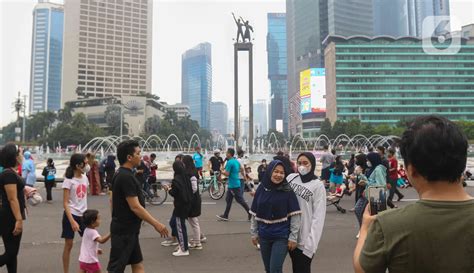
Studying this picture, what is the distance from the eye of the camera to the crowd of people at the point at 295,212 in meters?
1.35

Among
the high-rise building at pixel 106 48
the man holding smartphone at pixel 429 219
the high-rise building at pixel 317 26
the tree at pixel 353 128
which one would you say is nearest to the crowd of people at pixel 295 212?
the man holding smartphone at pixel 429 219

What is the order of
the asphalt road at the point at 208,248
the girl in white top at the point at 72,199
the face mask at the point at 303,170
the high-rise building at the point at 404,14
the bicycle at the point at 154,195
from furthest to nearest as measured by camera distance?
the high-rise building at the point at 404,14 → the bicycle at the point at 154,195 → the asphalt road at the point at 208,248 → the girl in white top at the point at 72,199 → the face mask at the point at 303,170

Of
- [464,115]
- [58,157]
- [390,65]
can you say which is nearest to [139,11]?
[390,65]

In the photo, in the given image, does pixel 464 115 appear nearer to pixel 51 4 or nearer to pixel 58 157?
pixel 58 157

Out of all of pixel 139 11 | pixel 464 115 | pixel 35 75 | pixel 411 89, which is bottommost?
pixel 464 115

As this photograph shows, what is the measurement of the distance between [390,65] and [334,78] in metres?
16.9

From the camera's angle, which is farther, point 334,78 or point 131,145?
point 334,78

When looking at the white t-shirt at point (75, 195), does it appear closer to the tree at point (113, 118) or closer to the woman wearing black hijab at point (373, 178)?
the woman wearing black hijab at point (373, 178)

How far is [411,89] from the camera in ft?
336

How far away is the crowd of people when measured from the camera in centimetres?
135

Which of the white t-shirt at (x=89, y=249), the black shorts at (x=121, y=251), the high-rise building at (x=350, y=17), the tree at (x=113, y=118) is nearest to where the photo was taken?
the black shorts at (x=121, y=251)

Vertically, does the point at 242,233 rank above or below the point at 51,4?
below

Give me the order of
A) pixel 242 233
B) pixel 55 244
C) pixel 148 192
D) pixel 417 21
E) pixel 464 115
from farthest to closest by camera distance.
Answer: pixel 417 21, pixel 464 115, pixel 148 192, pixel 242 233, pixel 55 244

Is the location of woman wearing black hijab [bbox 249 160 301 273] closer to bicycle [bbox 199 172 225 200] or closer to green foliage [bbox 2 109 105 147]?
bicycle [bbox 199 172 225 200]
